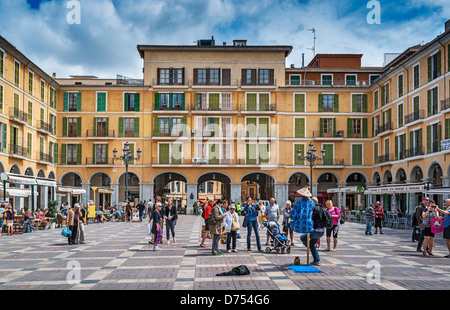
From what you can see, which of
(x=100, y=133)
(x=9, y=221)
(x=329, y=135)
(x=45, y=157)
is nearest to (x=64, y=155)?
(x=45, y=157)

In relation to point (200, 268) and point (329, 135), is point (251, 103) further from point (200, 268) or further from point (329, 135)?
point (200, 268)

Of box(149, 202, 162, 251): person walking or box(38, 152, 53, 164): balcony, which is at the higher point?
box(38, 152, 53, 164): balcony

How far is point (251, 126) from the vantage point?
164 feet

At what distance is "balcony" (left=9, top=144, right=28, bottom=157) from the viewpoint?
38.0 metres

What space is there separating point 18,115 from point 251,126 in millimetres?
22217

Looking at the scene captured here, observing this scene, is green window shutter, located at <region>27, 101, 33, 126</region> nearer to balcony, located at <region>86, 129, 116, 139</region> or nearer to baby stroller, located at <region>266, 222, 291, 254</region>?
balcony, located at <region>86, 129, 116, 139</region>

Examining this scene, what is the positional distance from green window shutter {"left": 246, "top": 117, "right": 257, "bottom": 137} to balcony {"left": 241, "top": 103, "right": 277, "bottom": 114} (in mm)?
829

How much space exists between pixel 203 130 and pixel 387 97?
18234 millimetres

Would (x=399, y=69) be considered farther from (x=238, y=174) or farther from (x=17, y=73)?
(x=17, y=73)

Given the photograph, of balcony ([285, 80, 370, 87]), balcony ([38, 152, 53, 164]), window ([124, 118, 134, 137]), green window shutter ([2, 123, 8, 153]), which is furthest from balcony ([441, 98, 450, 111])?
balcony ([38, 152, 53, 164])

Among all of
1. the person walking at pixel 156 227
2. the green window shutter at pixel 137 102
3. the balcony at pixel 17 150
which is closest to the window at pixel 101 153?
the green window shutter at pixel 137 102

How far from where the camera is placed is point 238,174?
165 feet

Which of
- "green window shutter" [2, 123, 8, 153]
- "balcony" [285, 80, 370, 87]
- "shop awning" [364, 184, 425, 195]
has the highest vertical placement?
"balcony" [285, 80, 370, 87]

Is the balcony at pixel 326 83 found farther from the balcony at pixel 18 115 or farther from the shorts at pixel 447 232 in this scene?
the shorts at pixel 447 232
